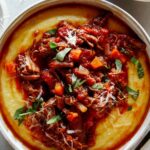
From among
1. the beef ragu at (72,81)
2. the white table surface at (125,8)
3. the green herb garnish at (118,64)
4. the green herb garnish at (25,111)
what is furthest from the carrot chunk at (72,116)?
the white table surface at (125,8)

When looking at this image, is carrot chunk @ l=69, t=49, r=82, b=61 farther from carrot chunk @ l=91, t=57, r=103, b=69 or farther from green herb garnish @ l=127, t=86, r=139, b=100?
green herb garnish @ l=127, t=86, r=139, b=100

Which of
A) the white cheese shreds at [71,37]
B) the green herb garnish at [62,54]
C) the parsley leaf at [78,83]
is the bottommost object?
the parsley leaf at [78,83]

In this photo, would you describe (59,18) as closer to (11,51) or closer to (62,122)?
(11,51)

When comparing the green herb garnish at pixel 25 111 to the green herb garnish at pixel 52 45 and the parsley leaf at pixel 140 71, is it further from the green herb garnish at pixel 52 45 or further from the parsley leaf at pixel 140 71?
the parsley leaf at pixel 140 71

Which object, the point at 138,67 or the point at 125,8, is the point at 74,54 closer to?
the point at 138,67

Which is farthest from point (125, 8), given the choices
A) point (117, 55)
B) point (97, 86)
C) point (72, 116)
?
point (72, 116)

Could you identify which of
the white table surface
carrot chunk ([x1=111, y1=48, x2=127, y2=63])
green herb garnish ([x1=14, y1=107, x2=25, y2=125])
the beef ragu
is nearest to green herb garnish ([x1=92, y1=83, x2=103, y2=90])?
the beef ragu

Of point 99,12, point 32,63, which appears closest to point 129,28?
point 99,12

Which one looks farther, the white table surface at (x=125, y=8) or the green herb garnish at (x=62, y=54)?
the white table surface at (x=125, y=8)
